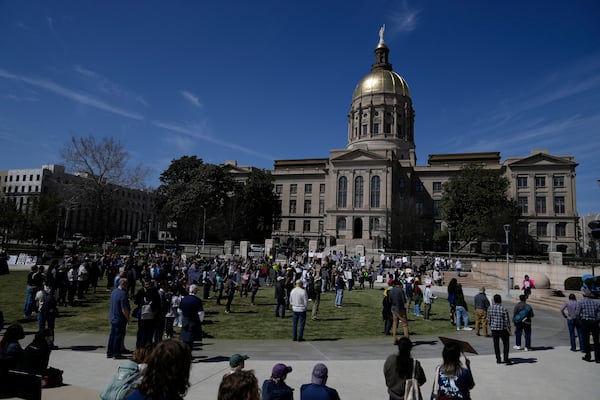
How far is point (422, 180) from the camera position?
3177 inches

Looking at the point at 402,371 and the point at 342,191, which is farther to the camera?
the point at 342,191

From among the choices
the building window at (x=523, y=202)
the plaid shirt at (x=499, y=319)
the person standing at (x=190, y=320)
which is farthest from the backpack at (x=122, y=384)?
the building window at (x=523, y=202)

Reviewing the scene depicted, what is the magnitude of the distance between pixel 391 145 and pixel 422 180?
10.5 metres

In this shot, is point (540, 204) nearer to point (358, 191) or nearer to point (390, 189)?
point (390, 189)

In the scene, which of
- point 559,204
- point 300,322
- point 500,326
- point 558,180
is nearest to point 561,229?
point 559,204

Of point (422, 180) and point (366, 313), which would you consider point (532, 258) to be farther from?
point (366, 313)

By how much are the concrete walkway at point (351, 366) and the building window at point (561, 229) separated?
67.4 meters

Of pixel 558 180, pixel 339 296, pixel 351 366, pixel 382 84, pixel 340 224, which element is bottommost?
pixel 351 366

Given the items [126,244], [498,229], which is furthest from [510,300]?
[126,244]

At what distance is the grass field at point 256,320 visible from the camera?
42.3ft

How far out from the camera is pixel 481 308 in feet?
42.8

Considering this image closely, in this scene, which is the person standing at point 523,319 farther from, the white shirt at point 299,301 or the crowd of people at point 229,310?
the white shirt at point 299,301

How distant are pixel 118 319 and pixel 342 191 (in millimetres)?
65112

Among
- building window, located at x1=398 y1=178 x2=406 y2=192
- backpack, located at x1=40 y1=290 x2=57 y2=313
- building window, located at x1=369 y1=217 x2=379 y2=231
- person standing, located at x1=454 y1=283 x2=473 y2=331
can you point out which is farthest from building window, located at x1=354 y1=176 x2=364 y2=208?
backpack, located at x1=40 y1=290 x2=57 y2=313
